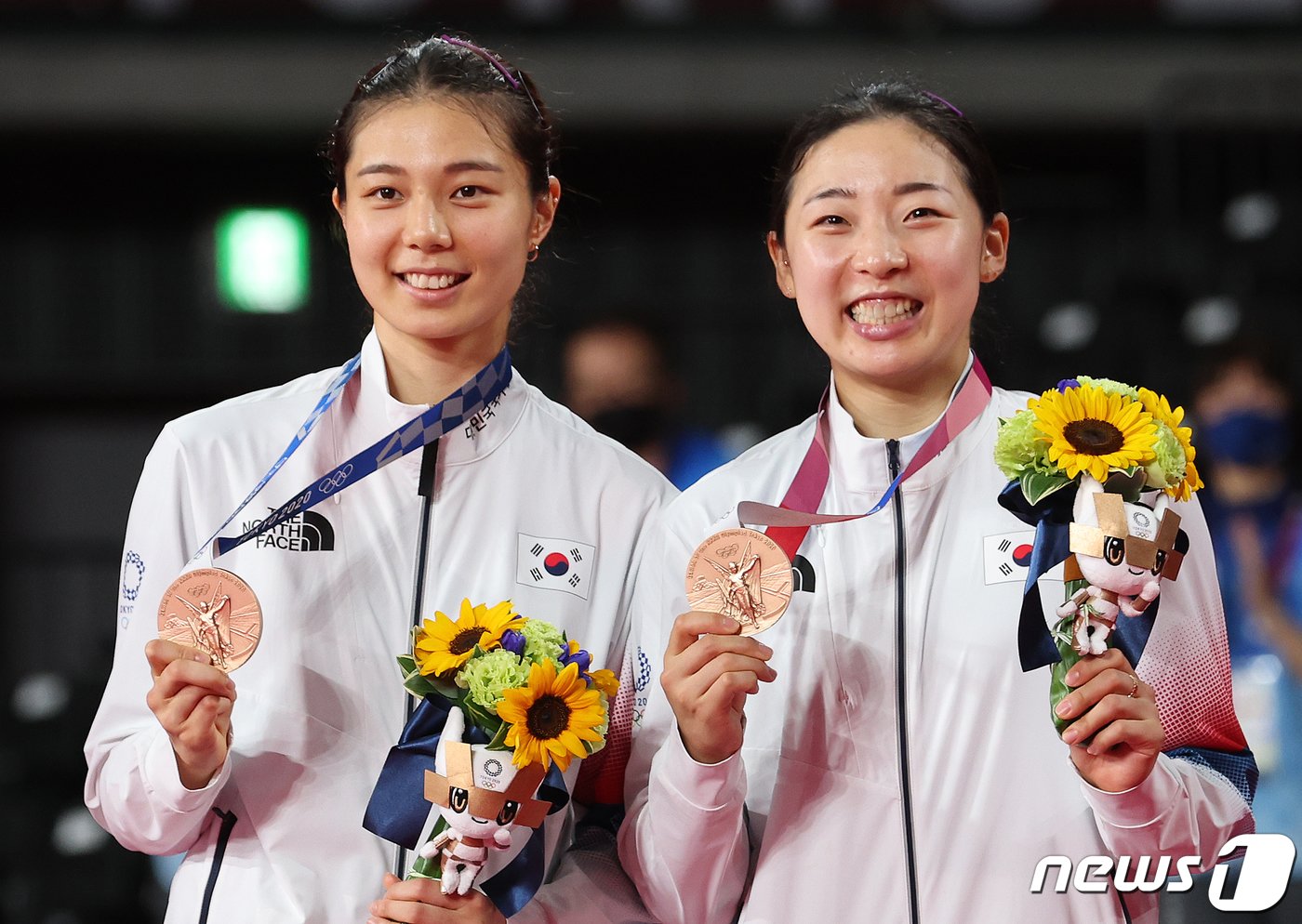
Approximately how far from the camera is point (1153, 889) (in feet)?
6.75

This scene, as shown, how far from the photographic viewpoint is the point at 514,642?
198 cm

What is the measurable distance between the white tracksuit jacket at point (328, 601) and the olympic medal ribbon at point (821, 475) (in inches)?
9.0

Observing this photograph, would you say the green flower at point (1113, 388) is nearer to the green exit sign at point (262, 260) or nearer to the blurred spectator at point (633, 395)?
the blurred spectator at point (633, 395)

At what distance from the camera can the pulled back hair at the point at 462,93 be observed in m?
2.30

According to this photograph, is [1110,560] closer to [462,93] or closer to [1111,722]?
[1111,722]

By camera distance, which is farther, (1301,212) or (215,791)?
(1301,212)

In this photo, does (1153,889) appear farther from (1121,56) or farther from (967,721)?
(1121,56)

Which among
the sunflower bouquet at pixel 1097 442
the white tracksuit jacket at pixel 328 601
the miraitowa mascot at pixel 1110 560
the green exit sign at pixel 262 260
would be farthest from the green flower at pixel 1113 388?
the green exit sign at pixel 262 260

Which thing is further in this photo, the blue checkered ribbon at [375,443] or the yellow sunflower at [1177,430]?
the blue checkered ribbon at [375,443]

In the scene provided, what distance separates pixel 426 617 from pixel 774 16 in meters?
→ 4.96

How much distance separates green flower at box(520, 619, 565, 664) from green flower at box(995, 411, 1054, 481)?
0.57 m

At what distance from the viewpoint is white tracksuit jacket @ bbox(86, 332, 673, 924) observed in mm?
2115

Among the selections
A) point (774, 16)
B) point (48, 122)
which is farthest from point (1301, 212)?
point (48, 122)

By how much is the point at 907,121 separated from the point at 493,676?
0.95 m
